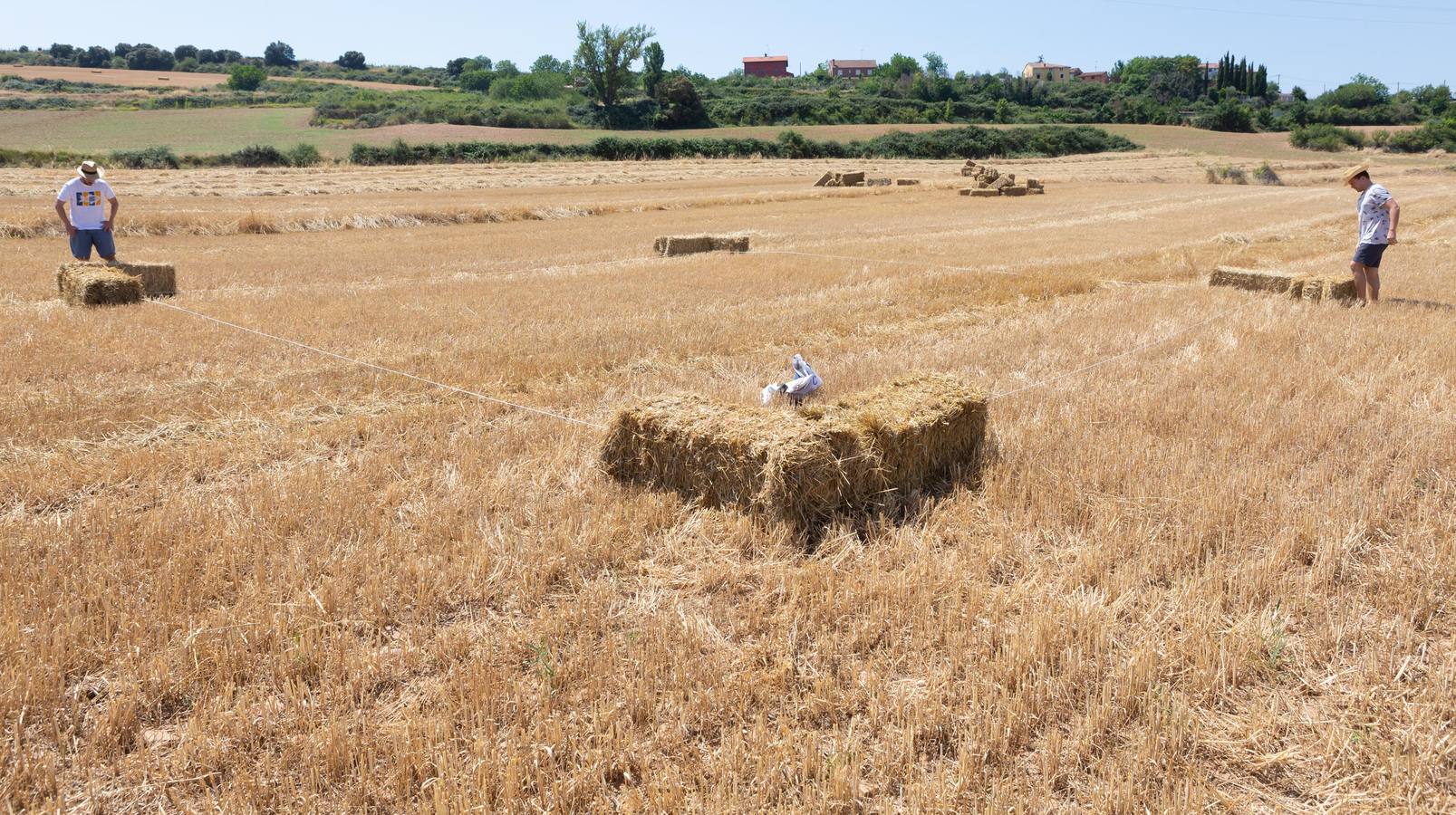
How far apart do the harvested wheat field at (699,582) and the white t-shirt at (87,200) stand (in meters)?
3.25

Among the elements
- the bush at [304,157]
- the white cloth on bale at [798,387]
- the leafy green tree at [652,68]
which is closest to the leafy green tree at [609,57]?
the leafy green tree at [652,68]

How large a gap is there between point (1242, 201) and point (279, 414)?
40447mm

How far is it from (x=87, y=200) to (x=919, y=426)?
1397cm

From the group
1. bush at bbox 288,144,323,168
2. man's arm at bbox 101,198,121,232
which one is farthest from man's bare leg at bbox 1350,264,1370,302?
bush at bbox 288,144,323,168

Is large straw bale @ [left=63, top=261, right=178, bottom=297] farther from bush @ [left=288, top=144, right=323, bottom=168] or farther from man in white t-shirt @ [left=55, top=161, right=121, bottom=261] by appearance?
bush @ [left=288, top=144, right=323, bottom=168]

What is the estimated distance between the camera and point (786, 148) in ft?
248

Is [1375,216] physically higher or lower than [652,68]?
lower

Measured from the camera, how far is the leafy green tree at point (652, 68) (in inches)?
4178

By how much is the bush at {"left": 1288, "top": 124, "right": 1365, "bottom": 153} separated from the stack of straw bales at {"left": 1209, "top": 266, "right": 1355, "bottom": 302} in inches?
3469

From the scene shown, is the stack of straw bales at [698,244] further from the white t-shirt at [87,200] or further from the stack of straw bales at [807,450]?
the stack of straw bales at [807,450]

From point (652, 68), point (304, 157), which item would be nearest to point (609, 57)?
point (652, 68)

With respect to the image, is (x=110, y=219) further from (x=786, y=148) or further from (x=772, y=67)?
(x=772, y=67)

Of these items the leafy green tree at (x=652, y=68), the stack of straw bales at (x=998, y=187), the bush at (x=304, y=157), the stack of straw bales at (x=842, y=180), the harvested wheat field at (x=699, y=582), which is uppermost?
the leafy green tree at (x=652, y=68)

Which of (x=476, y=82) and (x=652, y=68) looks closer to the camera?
(x=652, y=68)
